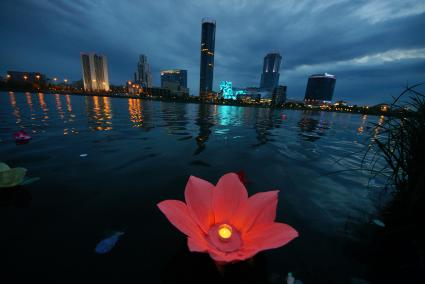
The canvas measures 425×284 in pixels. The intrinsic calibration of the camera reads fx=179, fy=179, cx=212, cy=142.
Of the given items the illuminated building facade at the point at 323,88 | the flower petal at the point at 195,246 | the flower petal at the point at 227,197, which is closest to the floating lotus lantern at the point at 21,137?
the flower petal at the point at 227,197

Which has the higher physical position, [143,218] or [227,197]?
[227,197]

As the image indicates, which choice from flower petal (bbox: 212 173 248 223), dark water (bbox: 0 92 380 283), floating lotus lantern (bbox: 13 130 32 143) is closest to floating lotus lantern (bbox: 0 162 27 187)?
dark water (bbox: 0 92 380 283)

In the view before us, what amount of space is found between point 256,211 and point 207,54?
212m

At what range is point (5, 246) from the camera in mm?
1638

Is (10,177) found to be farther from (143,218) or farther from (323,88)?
(323,88)

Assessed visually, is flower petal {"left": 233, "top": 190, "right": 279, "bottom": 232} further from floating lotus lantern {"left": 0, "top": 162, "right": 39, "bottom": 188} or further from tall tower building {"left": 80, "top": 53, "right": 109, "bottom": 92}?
tall tower building {"left": 80, "top": 53, "right": 109, "bottom": 92}

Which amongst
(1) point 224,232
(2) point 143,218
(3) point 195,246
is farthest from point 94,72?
(3) point 195,246

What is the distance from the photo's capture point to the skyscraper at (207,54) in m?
188

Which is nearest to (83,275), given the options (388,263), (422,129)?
(388,263)

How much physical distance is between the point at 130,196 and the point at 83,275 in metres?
1.37

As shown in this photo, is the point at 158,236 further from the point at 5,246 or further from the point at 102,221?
the point at 5,246

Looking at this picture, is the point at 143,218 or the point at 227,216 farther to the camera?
the point at 143,218

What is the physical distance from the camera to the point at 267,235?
A: 1181 millimetres

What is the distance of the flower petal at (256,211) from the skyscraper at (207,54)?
193m
